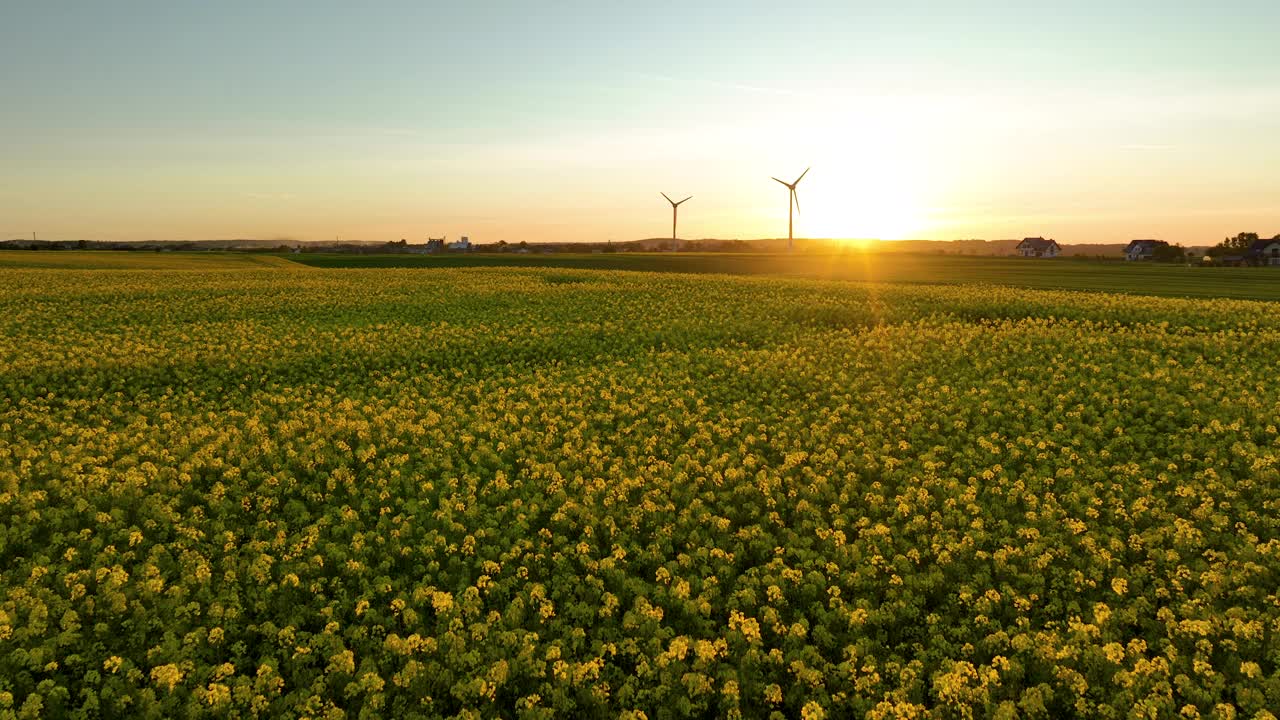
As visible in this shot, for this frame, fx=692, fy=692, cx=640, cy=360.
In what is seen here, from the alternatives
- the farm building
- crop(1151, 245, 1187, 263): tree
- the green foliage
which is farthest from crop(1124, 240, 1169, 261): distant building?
the green foliage

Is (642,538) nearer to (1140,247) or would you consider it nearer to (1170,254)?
(1170,254)

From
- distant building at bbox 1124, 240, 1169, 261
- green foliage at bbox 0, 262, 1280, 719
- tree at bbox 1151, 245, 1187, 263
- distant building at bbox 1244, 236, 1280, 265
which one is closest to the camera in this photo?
green foliage at bbox 0, 262, 1280, 719

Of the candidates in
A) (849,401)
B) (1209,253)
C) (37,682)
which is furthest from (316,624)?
(1209,253)

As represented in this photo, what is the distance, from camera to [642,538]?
1164 centimetres

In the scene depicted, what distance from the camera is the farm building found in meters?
192

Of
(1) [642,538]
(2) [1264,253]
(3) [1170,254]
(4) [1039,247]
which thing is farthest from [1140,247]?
(1) [642,538]

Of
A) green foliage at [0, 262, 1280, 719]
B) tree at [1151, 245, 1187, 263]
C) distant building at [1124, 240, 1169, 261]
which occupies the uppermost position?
distant building at [1124, 240, 1169, 261]

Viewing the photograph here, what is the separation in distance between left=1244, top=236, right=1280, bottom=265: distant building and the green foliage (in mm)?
126603

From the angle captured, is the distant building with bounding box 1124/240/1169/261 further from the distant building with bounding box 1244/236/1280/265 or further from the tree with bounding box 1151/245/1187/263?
the tree with bounding box 1151/245/1187/263

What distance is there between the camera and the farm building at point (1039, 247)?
191500mm

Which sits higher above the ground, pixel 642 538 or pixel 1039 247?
pixel 1039 247

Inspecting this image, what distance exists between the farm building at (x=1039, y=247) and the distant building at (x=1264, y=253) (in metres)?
48.9

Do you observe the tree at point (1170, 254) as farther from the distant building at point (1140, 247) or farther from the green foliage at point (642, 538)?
the green foliage at point (642, 538)

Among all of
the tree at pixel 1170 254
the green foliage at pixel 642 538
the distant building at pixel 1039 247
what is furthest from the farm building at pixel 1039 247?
the green foliage at pixel 642 538
